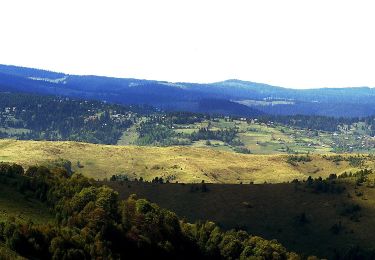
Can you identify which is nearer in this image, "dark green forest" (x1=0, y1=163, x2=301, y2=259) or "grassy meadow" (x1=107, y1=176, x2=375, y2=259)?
"dark green forest" (x1=0, y1=163, x2=301, y2=259)

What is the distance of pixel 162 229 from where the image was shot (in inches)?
3824

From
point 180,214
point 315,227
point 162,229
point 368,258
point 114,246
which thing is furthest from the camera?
point 180,214

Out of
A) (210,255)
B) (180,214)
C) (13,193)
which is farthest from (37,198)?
(180,214)

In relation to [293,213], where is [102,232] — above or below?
above

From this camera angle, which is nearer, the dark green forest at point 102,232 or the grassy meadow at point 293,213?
the dark green forest at point 102,232

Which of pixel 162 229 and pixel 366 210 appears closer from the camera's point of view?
pixel 162 229

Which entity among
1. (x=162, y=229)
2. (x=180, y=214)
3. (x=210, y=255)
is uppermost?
(x=162, y=229)

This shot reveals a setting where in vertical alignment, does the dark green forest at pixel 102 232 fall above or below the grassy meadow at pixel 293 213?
above

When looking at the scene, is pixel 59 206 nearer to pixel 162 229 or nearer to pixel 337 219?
pixel 162 229

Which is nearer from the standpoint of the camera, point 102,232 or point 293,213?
point 102,232

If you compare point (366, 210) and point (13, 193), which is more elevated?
point (13, 193)

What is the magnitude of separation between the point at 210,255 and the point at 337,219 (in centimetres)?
7846

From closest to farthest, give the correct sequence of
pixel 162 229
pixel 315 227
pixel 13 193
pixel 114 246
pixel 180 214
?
1. pixel 114 246
2. pixel 162 229
3. pixel 13 193
4. pixel 315 227
5. pixel 180 214

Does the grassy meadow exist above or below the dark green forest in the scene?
below
